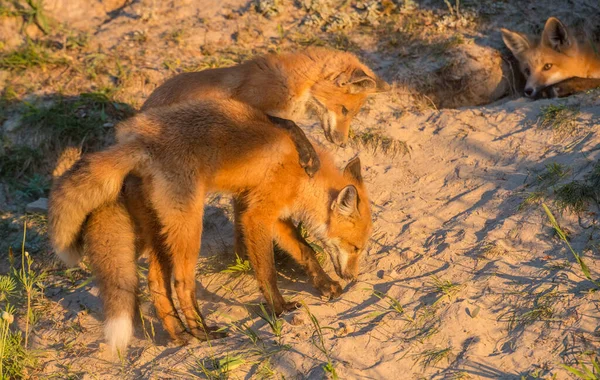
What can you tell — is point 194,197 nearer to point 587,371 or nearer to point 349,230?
point 349,230

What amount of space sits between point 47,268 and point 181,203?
80.7 inches

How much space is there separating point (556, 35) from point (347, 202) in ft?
14.0

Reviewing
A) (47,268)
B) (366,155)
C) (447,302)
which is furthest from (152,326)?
(366,155)

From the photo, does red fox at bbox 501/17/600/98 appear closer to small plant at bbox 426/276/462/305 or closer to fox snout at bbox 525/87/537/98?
fox snout at bbox 525/87/537/98

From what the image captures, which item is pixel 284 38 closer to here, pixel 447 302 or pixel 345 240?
pixel 345 240

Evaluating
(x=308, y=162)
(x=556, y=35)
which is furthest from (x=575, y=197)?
(x=556, y=35)

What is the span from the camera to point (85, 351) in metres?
4.62

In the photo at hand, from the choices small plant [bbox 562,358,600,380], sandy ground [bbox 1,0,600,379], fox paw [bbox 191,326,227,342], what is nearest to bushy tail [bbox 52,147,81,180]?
sandy ground [bbox 1,0,600,379]

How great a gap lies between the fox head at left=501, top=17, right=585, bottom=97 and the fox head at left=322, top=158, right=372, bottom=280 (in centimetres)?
334

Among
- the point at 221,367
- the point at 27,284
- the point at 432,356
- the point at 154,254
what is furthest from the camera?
the point at 27,284

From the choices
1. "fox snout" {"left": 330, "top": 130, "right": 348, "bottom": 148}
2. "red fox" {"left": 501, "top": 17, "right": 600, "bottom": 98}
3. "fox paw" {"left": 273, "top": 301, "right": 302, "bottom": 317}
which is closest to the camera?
"fox paw" {"left": 273, "top": 301, "right": 302, "bottom": 317}

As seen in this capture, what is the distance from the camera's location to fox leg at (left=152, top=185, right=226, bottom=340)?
4379 mm

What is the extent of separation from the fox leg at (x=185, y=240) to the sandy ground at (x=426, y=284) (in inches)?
8.9

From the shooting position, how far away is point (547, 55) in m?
7.84
